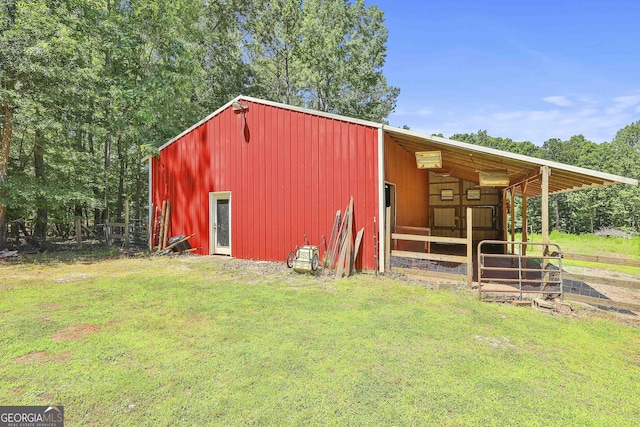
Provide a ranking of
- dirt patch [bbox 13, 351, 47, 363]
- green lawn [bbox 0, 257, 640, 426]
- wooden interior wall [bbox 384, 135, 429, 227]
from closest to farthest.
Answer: green lawn [bbox 0, 257, 640, 426]
dirt patch [bbox 13, 351, 47, 363]
wooden interior wall [bbox 384, 135, 429, 227]

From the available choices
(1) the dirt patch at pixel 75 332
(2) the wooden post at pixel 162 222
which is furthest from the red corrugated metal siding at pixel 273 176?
(1) the dirt patch at pixel 75 332

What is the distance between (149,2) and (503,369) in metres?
18.0

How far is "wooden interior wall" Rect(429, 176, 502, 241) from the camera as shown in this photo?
44.9 ft

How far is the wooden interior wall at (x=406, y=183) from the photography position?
26.4 ft

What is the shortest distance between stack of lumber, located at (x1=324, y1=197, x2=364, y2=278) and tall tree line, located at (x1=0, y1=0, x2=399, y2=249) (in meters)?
7.96

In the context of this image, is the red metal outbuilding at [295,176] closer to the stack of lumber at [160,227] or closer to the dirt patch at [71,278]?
the stack of lumber at [160,227]

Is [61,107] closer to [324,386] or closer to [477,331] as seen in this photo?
[324,386]

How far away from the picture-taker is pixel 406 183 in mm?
9922

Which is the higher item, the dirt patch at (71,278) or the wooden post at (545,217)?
the wooden post at (545,217)

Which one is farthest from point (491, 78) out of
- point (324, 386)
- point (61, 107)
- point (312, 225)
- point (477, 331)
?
point (61, 107)

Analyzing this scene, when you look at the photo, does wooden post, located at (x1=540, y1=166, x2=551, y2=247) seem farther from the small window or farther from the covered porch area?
the small window

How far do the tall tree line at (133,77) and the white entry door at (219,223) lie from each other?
355cm

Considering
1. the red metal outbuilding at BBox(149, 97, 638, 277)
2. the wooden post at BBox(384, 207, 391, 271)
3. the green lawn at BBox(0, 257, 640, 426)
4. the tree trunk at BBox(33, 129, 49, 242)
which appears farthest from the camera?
the tree trunk at BBox(33, 129, 49, 242)

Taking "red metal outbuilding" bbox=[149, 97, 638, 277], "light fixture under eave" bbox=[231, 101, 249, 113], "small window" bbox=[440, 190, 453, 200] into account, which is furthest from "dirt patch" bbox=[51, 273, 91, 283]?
"small window" bbox=[440, 190, 453, 200]
